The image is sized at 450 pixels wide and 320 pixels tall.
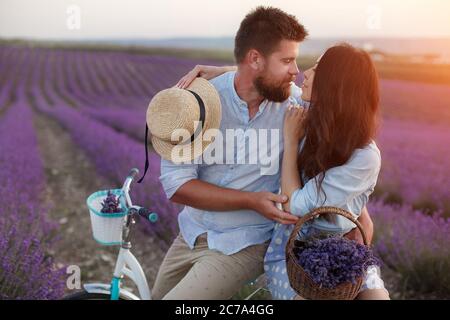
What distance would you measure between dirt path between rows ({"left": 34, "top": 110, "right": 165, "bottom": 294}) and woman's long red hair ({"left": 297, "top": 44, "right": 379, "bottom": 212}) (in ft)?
6.31

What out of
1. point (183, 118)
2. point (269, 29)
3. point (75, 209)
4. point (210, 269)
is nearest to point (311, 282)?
point (210, 269)

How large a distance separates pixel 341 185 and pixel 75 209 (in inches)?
130

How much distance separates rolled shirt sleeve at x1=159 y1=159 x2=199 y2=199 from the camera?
6.61ft

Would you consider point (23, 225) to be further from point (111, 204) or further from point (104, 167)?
point (104, 167)

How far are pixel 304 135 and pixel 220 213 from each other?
42cm

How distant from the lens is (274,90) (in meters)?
2.02

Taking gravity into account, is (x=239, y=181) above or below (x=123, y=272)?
above

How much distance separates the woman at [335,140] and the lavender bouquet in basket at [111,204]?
1.96ft

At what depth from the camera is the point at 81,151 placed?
20.5ft

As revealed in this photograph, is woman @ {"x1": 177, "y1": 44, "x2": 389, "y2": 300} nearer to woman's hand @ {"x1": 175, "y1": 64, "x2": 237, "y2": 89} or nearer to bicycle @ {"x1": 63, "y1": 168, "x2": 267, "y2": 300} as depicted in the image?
woman's hand @ {"x1": 175, "y1": 64, "x2": 237, "y2": 89}

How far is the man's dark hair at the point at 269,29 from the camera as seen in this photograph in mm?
2008

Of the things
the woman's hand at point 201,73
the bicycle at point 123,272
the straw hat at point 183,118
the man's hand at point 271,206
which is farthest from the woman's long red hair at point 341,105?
the bicycle at point 123,272

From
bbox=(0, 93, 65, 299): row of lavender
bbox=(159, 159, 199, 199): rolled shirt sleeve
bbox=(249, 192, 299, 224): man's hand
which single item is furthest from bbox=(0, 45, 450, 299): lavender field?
bbox=(249, 192, 299, 224): man's hand

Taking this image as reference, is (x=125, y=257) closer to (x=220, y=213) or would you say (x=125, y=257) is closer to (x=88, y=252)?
(x=220, y=213)
